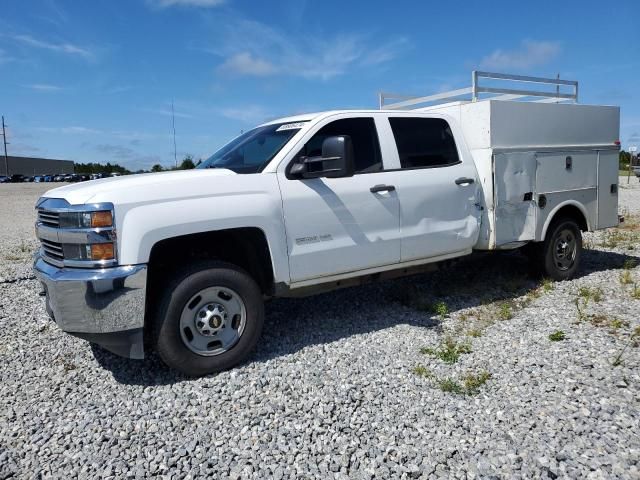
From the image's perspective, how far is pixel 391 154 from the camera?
5.10m

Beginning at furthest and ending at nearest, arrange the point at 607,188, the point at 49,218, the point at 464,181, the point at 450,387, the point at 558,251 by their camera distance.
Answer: the point at 607,188
the point at 558,251
the point at 464,181
the point at 49,218
the point at 450,387

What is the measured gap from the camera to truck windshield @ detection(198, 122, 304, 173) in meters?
4.64

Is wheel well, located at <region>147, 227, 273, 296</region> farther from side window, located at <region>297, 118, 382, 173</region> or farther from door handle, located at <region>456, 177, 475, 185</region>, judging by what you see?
door handle, located at <region>456, 177, 475, 185</region>

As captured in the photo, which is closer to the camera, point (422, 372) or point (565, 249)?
point (422, 372)

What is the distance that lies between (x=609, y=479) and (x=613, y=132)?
5.58 meters

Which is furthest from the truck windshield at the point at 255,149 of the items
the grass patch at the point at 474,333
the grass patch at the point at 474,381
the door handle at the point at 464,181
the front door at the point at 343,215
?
the grass patch at the point at 474,333

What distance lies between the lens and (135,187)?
388cm

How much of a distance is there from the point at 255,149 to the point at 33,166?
10333 cm

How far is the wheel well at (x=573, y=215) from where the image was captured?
6621mm

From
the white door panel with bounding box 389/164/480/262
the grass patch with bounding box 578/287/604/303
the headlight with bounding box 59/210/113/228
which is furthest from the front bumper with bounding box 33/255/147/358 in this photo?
the grass patch with bounding box 578/287/604/303

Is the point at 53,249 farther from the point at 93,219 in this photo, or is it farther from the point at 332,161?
the point at 332,161

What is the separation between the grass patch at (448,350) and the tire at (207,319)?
1476 mm

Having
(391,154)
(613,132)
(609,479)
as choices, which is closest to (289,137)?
(391,154)

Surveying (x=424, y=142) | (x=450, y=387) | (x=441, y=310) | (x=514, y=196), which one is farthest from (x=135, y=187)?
(x=514, y=196)
